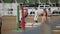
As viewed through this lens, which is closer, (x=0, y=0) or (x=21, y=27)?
(x=21, y=27)

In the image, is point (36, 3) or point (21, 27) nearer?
Result: point (21, 27)

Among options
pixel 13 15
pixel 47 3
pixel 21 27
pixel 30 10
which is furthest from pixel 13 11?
pixel 21 27

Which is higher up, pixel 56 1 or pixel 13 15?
pixel 56 1

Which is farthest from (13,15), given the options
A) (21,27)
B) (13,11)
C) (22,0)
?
(21,27)

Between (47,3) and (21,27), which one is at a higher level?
(47,3)

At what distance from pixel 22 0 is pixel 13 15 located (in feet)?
6.95

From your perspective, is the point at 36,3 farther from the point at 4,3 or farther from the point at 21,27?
the point at 21,27

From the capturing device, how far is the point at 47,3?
76.9 ft

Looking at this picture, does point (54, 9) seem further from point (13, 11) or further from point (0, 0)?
point (0, 0)

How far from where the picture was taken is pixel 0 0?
77.2ft

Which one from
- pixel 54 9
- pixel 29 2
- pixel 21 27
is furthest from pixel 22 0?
pixel 21 27

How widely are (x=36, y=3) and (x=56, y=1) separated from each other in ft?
8.00

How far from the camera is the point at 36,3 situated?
926 inches

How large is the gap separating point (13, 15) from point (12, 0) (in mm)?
1865
